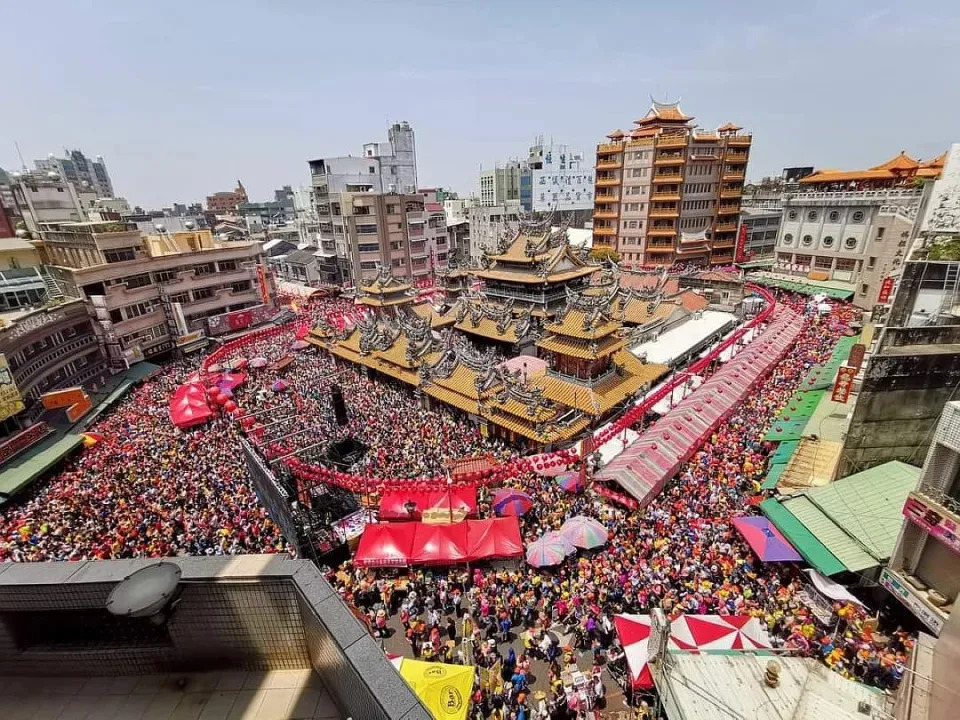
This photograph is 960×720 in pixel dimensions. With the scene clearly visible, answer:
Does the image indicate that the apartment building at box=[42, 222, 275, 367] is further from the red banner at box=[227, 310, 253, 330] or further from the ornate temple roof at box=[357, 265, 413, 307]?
→ the ornate temple roof at box=[357, 265, 413, 307]

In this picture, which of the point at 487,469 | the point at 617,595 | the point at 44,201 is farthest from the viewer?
the point at 44,201

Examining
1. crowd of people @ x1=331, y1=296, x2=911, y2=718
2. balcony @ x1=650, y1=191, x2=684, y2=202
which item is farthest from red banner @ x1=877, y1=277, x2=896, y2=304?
balcony @ x1=650, y1=191, x2=684, y2=202

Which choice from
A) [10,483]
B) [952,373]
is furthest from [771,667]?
[10,483]

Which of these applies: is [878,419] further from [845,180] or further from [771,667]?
[845,180]

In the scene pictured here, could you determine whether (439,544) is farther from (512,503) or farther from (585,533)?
(585,533)

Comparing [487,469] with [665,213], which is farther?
[665,213]

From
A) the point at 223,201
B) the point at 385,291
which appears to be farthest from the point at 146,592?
the point at 223,201
